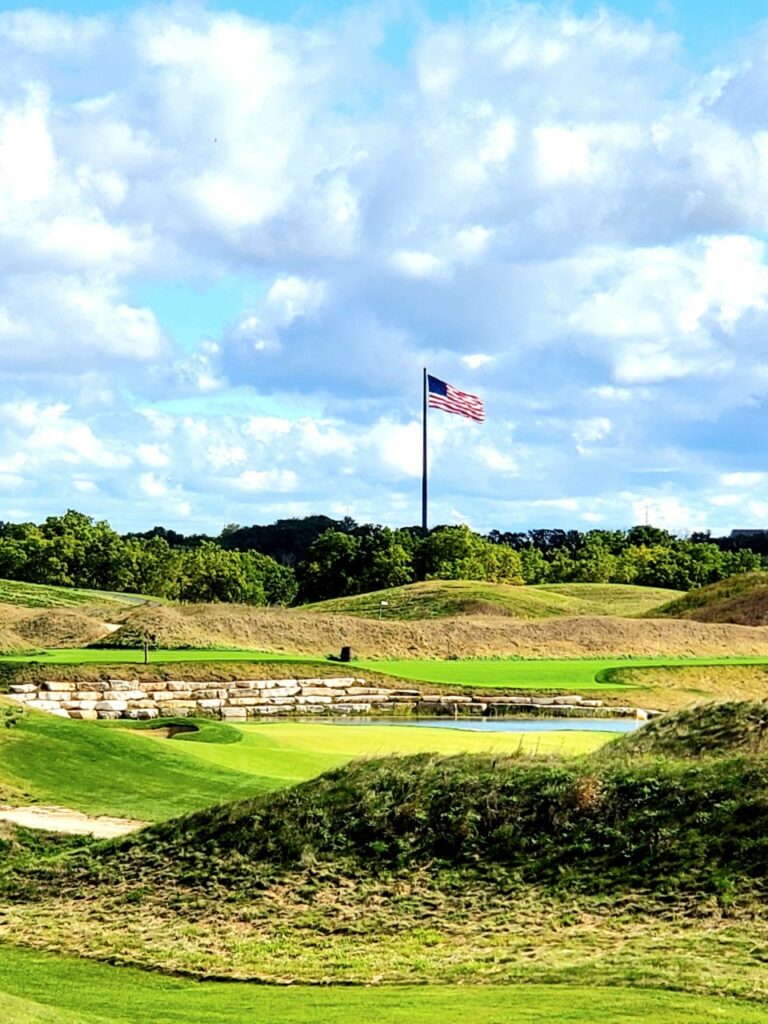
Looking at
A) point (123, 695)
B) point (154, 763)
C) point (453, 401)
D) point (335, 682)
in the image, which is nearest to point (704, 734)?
point (154, 763)

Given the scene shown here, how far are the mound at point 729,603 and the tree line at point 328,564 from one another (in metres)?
25.9

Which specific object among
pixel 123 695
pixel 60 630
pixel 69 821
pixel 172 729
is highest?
pixel 60 630

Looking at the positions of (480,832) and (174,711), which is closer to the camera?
(480,832)

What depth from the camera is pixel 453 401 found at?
7206 centimetres

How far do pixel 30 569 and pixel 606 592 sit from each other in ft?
146

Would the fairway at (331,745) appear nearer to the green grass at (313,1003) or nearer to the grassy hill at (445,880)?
the grassy hill at (445,880)

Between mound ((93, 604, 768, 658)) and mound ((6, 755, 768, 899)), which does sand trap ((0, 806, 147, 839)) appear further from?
mound ((93, 604, 768, 658))

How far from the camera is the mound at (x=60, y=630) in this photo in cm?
5500

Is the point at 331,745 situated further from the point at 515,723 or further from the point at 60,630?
the point at 60,630

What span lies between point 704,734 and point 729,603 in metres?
55.4

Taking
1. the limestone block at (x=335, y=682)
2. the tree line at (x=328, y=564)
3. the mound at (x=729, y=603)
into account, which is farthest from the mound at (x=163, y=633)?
the tree line at (x=328, y=564)

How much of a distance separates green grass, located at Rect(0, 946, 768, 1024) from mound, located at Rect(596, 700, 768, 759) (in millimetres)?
7649

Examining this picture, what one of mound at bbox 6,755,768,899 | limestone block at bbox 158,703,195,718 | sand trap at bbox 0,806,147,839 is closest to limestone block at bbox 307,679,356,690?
limestone block at bbox 158,703,195,718

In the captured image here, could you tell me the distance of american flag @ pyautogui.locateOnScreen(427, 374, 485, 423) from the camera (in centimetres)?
7144
